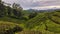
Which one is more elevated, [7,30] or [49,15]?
[49,15]

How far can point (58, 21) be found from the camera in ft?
30.3

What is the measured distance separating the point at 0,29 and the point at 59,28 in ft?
12.6

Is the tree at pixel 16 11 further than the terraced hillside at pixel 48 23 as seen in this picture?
Yes

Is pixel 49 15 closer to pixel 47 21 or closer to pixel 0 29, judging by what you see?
pixel 47 21

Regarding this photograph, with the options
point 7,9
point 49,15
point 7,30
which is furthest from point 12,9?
point 7,30

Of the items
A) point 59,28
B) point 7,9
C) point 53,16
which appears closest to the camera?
point 59,28

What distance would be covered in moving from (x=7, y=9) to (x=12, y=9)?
0.86 m

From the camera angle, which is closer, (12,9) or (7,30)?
(7,30)

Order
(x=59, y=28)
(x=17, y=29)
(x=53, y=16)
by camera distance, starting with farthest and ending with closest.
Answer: (x=53, y=16)
(x=59, y=28)
(x=17, y=29)

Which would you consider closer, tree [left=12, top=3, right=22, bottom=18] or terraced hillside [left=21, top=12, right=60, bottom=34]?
terraced hillside [left=21, top=12, right=60, bottom=34]

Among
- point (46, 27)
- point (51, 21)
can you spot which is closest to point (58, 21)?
point (51, 21)

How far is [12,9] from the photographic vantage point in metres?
18.7

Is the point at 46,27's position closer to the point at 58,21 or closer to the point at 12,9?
the point at 58,21

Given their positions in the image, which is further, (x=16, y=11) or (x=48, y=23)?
(x=16, y=11)
